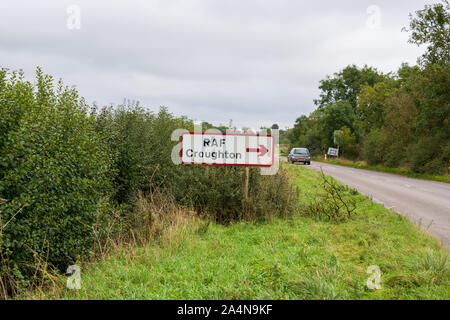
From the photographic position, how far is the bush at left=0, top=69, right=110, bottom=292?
203 inches

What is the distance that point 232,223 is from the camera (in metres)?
9.38

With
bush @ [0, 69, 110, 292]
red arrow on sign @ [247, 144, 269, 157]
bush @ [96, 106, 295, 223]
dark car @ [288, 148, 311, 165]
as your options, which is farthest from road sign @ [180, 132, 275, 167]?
dark car @ [288, 148, 311, 165]

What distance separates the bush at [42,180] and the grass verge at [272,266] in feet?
1.99

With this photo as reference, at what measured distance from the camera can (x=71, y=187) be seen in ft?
20.7

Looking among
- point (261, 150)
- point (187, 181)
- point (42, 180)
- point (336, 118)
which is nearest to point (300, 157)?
point (336, 118)

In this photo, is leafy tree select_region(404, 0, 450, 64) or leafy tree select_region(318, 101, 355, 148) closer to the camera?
leafy tree select_region(404, 0, 450, 64)

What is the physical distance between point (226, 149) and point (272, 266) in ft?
13.7

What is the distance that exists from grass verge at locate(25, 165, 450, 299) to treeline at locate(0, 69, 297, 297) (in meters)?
0.60

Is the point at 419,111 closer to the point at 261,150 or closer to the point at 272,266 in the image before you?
the point at 261,150

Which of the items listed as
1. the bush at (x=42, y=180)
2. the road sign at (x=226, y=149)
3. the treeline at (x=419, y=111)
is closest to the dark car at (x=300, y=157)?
the treeline at (x=419, y=111)

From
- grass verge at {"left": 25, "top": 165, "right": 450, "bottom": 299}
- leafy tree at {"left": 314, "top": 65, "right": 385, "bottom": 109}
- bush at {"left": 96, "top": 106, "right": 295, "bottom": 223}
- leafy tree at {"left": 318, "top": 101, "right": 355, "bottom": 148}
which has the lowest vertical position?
grass verge at {"left": 25, "top": 165, "right": 450, "bottom": 299}

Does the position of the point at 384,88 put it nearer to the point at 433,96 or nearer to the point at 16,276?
the point at 433,96

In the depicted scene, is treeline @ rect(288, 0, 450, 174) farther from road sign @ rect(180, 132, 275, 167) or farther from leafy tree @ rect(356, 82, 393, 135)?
road sign @ rect(180, 132, 275, 167)

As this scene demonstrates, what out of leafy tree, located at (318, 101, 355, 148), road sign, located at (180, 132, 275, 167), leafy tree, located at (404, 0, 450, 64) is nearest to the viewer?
road sign, located at (180, 132, 275, 167)
